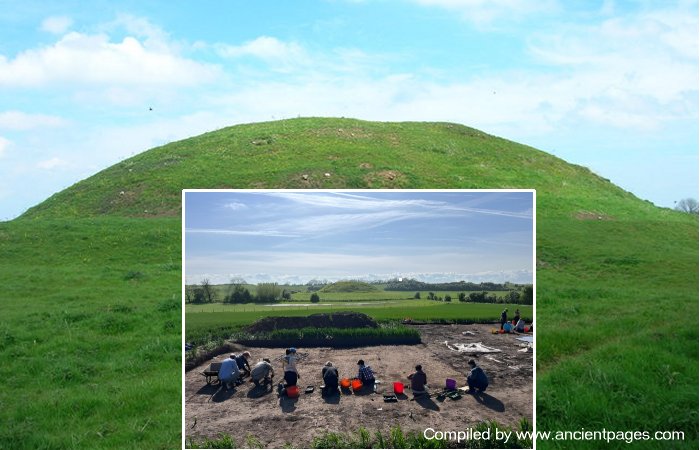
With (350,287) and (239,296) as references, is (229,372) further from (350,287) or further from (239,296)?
A: (350,287)

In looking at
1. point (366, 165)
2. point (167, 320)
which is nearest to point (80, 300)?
point (167, 320)

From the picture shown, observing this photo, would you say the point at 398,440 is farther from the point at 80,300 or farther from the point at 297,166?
the point at 297,166

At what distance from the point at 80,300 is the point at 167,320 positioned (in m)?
4.46

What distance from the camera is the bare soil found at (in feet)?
17.9

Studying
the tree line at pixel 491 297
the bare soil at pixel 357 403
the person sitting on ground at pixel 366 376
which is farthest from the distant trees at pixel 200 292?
the tree line at pixel 491 297

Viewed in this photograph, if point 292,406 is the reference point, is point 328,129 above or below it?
above

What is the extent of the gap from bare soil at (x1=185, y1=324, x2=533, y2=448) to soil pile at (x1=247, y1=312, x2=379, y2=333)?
0.76 feet

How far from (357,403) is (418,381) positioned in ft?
2.09

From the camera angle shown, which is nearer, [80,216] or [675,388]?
[675,388]

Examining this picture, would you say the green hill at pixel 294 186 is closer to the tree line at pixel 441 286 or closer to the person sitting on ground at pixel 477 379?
the person sitting on ground at pixel 477 379

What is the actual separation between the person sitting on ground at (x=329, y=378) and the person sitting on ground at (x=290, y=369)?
0.88 feet

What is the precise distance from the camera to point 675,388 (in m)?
8.66

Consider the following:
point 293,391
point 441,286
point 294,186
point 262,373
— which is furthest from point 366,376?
point 294,186

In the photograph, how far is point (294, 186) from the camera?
100 feet
